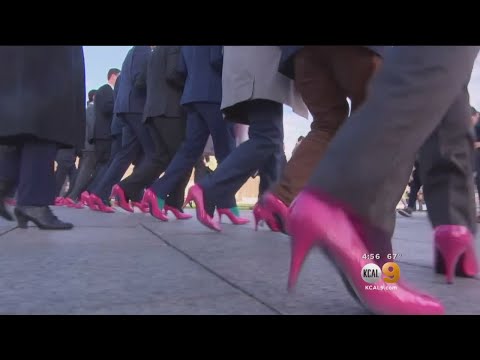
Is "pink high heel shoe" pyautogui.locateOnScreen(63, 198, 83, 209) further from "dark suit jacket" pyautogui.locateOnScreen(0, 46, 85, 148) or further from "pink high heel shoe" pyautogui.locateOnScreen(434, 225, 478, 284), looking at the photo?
"pink high heel shoe" pyautogui.locateOnScreen(434, 225, 478, 284)

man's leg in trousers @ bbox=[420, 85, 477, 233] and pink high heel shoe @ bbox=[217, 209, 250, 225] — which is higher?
man's leg in trousers @ bbox=[420, 85, 477, 233]

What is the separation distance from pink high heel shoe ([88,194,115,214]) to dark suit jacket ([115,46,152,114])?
0.93 metres

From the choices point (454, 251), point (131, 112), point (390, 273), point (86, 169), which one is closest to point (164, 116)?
point (131, 112)

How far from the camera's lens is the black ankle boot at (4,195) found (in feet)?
9.53

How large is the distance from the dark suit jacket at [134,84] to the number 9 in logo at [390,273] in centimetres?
375

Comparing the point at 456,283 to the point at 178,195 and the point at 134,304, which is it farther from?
the point at 178,195

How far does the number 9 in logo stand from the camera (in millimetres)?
813

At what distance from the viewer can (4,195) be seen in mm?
3006

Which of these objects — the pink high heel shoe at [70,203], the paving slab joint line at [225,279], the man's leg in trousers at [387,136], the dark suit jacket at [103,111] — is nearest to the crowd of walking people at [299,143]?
the man's leg in trousers at [387,136]

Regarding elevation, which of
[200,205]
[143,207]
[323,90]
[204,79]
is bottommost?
[143,207]

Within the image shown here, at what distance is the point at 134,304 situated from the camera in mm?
931

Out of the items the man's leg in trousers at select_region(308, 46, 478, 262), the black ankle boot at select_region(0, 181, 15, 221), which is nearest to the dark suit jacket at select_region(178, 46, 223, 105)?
the black ankle boot at select_region(0, 181, 15, 221)

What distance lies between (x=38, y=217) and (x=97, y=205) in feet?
7.51

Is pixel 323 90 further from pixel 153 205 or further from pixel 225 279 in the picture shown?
pixel 153 205
